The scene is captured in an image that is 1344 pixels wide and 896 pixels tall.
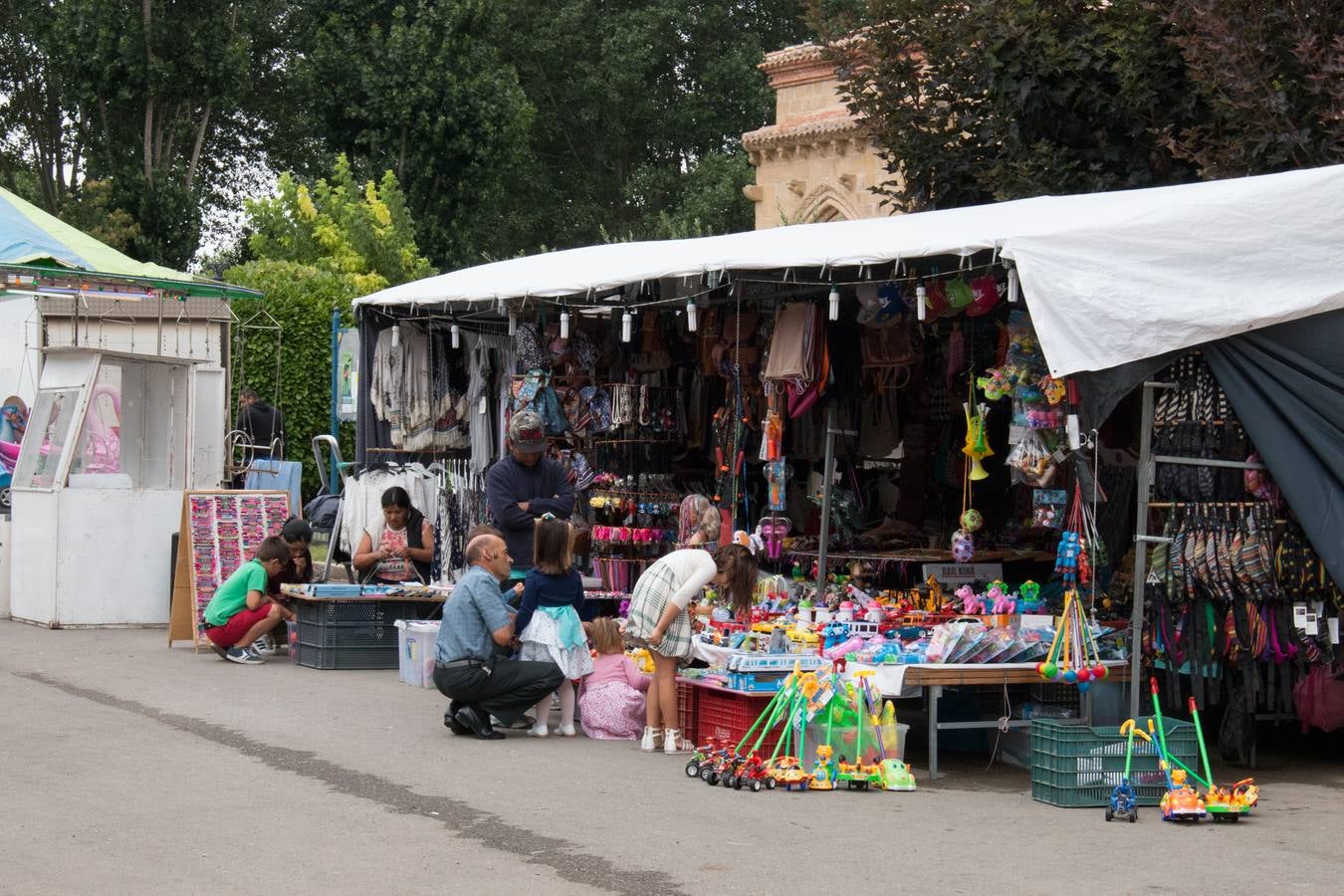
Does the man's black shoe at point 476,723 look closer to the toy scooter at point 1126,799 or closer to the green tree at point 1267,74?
the toy scooter at point 1126,799

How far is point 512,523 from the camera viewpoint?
1152 cm

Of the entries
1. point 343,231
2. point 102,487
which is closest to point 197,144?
point 343,231

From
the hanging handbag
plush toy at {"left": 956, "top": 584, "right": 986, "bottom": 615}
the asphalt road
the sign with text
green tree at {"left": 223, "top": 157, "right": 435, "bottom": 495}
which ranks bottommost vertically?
the asphalt road

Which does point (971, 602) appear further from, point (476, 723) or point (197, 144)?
point (197, 144)

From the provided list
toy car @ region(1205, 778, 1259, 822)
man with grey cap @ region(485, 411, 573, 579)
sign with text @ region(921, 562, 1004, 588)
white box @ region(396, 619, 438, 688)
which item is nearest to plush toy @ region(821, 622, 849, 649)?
sign with text @ region(921, 562, 1004, 588)

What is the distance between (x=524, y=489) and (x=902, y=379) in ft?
8.70

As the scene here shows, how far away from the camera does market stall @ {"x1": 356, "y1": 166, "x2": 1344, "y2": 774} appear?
844 cm

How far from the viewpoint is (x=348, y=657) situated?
12.5 meters

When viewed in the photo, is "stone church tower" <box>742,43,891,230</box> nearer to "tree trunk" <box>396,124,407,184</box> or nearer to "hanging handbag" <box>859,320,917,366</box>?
"tree trunk" <box>396,124,407,184</box>

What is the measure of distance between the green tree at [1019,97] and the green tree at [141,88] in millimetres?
16639

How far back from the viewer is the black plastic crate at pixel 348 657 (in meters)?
12.5

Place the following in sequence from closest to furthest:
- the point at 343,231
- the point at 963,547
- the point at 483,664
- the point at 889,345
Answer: the point at 483,664, the point at 963,547, the point at 889,345, the point at 343,231

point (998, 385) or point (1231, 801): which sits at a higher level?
point (998, 385)

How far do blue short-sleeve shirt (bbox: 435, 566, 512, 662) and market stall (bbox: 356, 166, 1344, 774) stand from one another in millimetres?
1241
